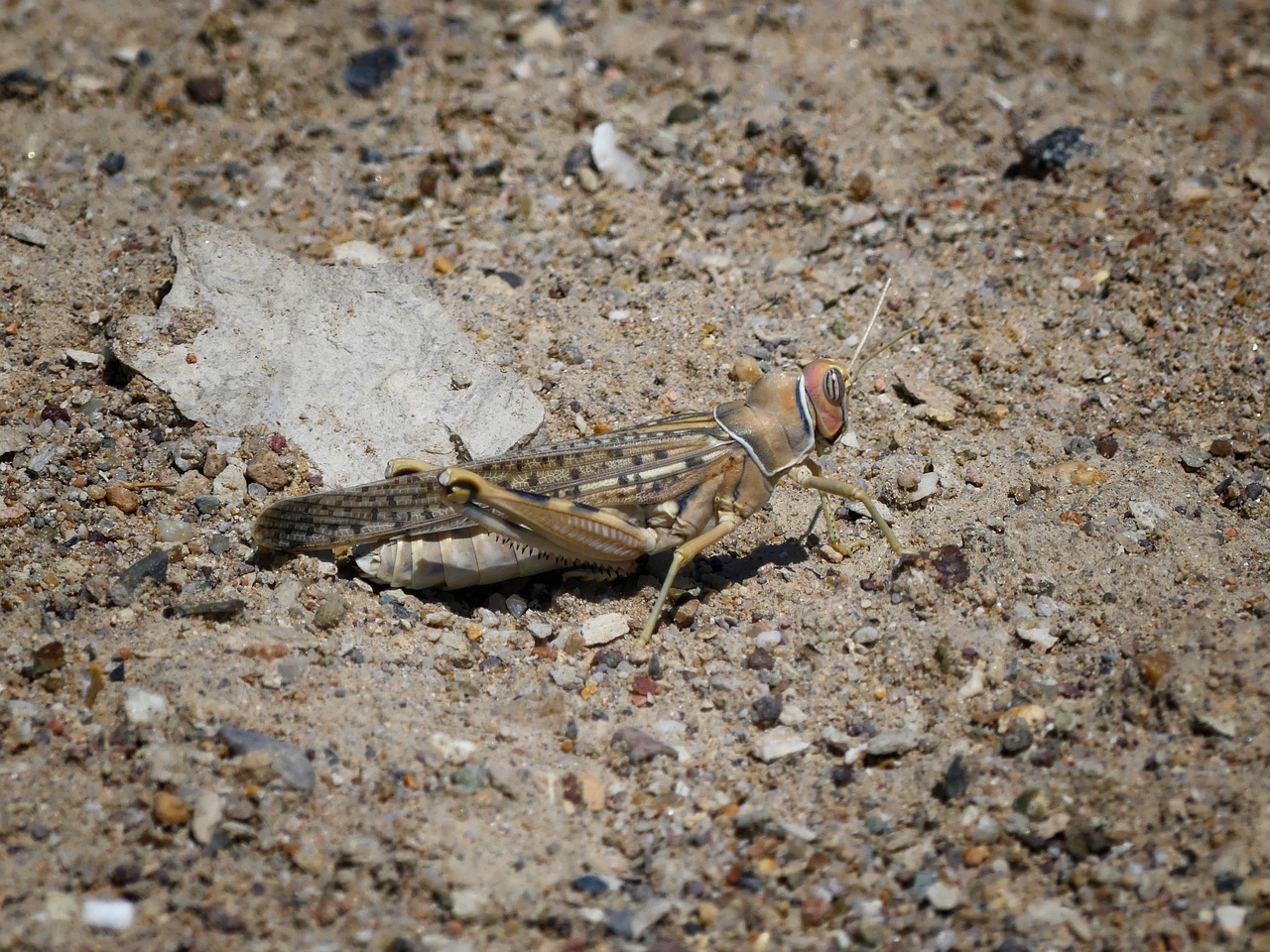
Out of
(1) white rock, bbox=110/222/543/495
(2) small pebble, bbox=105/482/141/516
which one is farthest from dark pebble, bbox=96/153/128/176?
(2) small pebble, bbox=105/482/141/516

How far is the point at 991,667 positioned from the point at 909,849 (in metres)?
0.74

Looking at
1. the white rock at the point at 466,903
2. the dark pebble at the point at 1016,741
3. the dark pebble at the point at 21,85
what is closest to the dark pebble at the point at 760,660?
the dark pebble at the point at 1016,741

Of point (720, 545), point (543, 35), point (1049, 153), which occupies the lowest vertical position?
point (720, 545)

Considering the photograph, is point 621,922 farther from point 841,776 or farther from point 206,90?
point 206,90

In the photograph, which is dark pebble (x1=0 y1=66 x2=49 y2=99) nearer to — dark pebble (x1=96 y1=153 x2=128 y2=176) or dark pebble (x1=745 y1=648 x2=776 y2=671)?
dark pebble (x1=96 y1=153 x2=128 y2=176)

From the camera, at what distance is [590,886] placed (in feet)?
9.31

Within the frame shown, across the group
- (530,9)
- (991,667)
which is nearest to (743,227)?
(530,9)

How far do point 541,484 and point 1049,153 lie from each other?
129 inches

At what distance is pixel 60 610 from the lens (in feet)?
11.4

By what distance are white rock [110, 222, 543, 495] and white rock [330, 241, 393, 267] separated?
0.38 m

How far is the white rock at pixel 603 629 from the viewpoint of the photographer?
3.72 m

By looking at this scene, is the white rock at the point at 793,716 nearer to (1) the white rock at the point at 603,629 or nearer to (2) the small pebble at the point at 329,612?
(1) the white rock at the point at 603,629

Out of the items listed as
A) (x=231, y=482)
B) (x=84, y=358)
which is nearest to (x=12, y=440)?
(x=84, y=358)

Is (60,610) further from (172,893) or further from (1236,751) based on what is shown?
(1236,751)
